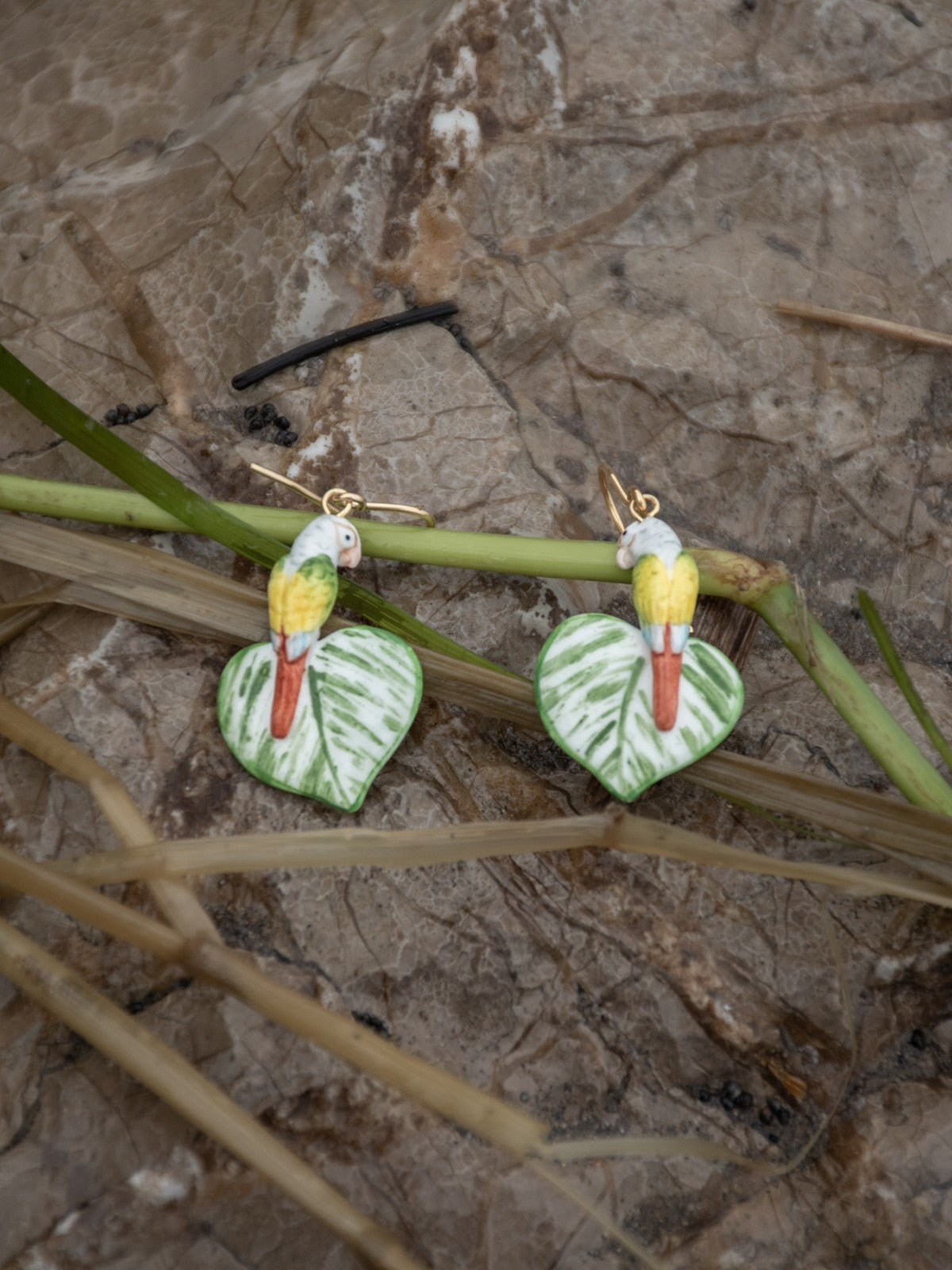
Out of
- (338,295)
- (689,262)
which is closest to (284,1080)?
(338,295)

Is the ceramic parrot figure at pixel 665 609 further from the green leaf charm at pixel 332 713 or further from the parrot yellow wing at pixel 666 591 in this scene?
the green leaf charm at pixel 332 713

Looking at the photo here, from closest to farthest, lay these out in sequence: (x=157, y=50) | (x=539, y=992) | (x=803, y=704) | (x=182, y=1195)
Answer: (x=182, y=1195)
(x=539, y=992)
(x=803, y=704)
(x=157, y=50)

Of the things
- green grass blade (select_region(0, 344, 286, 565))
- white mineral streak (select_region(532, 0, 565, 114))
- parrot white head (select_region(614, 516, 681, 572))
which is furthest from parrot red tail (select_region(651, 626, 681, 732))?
white mineral streak (select_region(532, 0, 565, 114))

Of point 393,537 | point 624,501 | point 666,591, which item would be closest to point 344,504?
point 393,537

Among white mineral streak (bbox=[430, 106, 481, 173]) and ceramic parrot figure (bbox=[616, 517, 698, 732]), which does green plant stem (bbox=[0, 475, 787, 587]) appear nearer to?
ceramic parrot figure (bbox=[616, 517, 698, 732])

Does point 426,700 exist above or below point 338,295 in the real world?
below

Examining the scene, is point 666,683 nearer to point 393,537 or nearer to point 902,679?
point 902,679

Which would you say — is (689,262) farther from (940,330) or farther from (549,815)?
(549,815)
